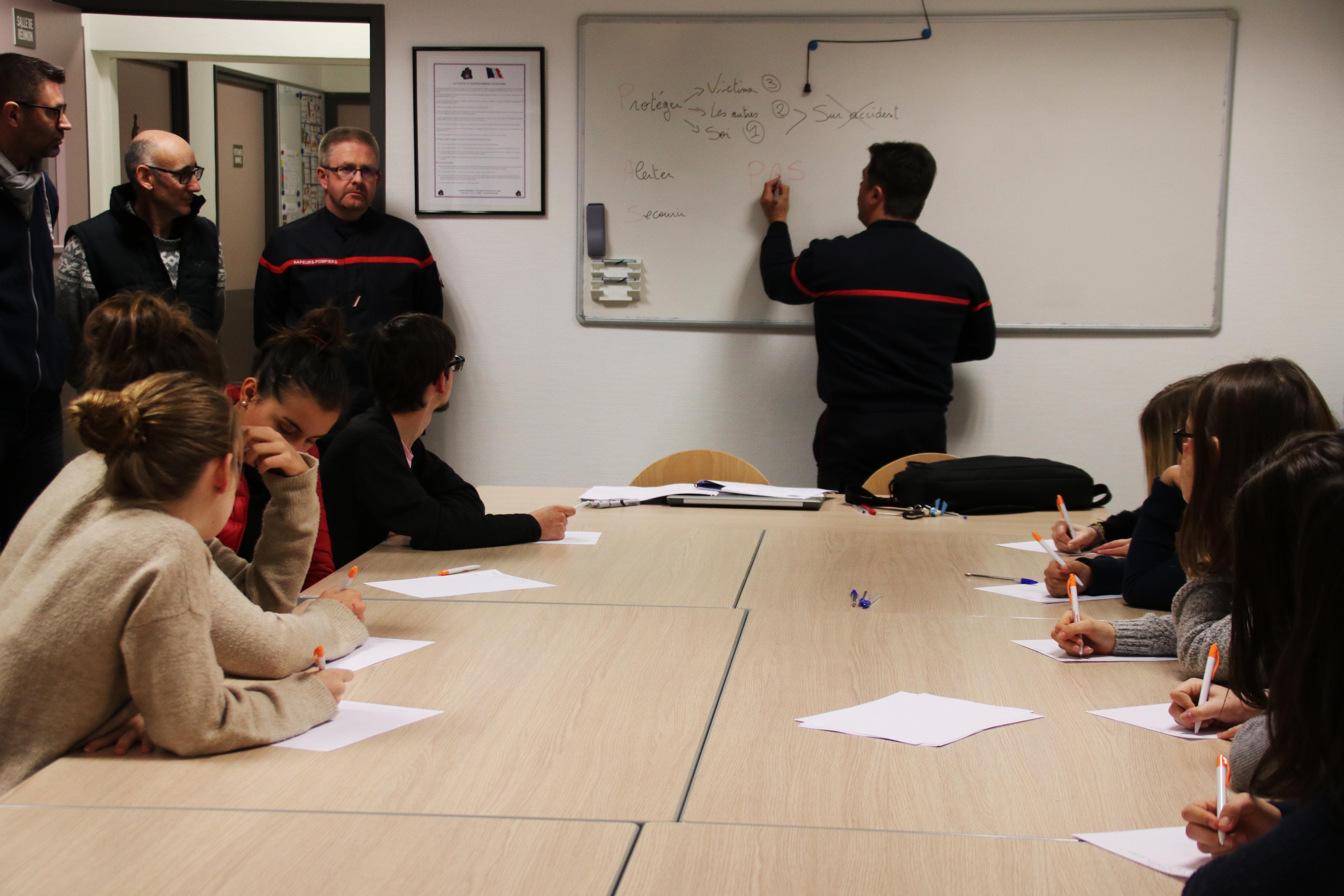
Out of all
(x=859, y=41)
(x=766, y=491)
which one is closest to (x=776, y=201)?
(x=859, y=41)

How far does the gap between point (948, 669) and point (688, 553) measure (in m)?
0.84

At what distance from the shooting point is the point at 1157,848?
1.05 meters

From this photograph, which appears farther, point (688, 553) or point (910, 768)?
point (688, 553)

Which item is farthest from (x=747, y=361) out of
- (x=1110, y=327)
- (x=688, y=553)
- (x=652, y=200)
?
(x=688, y=553)

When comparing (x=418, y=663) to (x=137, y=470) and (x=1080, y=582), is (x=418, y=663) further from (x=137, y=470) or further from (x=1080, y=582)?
(x=1080, y=582)

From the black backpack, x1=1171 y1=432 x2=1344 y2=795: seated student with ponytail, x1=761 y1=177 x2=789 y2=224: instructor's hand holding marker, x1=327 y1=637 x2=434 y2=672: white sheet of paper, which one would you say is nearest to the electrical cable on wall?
x1=761 y1=177 x2=789 y2=224: instructor's hand holding marker

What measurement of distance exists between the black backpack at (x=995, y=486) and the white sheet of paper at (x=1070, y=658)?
1.15 meters

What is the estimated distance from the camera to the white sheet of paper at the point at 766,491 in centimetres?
293

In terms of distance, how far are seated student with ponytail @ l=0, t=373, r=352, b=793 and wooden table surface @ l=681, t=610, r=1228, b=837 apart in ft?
1.76

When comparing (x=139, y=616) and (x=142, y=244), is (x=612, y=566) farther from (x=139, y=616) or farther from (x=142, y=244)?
(x=142, y=244)

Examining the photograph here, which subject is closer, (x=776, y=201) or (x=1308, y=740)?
(x=1308, y=740)

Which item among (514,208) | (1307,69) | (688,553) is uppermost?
(1307,69)

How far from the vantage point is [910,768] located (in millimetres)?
1242

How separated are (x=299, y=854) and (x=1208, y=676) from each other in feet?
3.45
